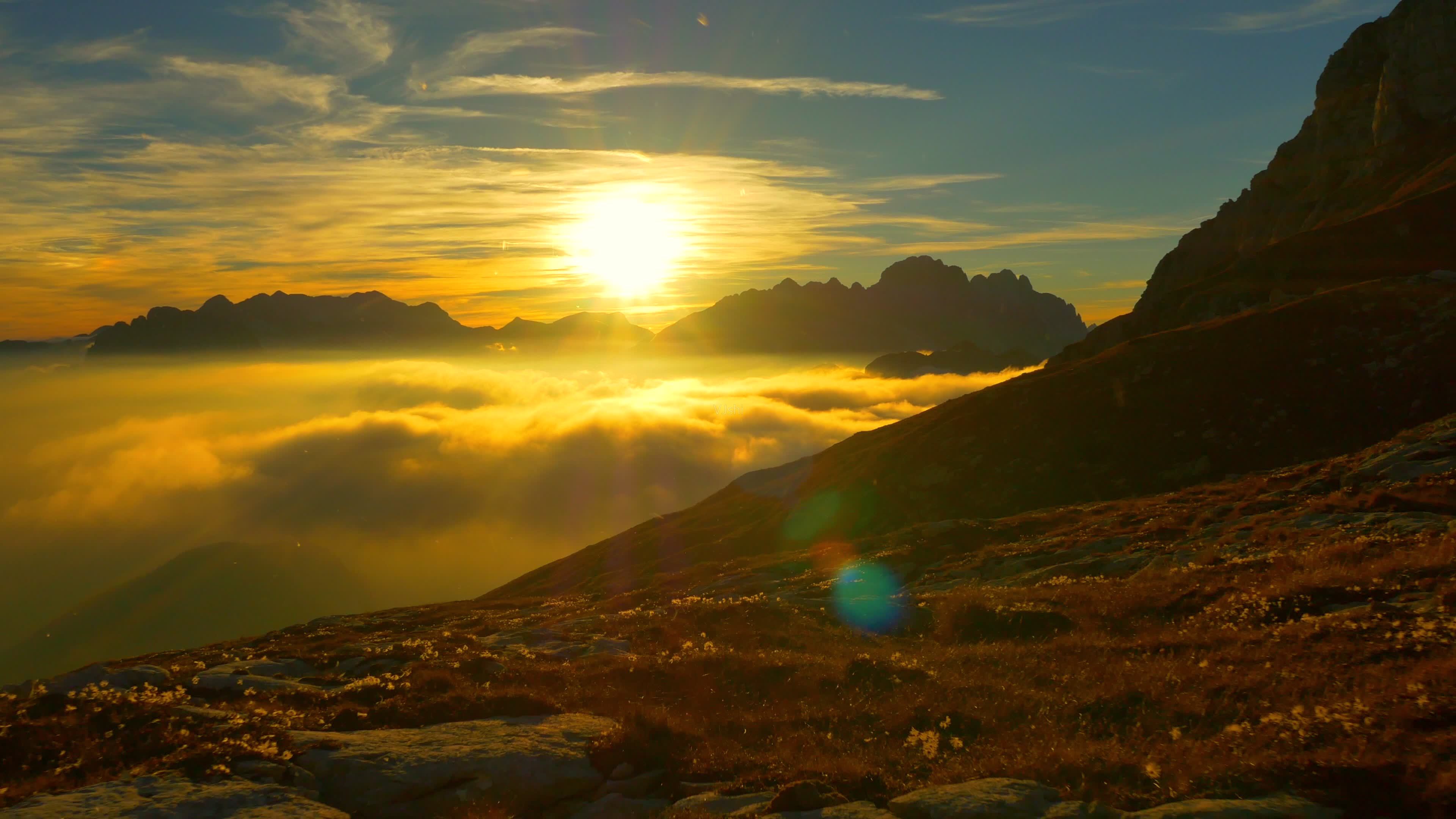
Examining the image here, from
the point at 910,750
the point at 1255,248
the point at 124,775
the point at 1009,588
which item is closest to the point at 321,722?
the point at 124,775

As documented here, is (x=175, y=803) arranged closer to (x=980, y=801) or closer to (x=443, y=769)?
(x=443, y=769)

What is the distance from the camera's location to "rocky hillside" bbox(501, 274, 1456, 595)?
6850cm

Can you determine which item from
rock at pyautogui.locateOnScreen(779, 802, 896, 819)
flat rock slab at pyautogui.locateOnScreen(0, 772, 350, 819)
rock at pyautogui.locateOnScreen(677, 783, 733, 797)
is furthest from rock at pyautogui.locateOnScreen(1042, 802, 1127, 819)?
flat rock slab at pyautogui.locateOnScreen(0, 772, 350, 819)

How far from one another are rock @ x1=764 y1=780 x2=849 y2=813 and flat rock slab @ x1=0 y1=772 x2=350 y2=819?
6.52 metres

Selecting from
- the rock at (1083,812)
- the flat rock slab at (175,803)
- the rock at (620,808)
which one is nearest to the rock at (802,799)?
the rock at (620,808)

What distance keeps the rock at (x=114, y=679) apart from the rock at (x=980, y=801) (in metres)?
19.1

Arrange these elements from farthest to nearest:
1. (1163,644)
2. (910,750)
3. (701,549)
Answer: (701,549) → (1163,644) → (910,750)

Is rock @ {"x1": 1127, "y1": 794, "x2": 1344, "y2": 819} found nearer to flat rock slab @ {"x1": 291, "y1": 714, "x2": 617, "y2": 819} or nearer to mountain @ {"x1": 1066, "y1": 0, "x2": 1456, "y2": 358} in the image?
flat rock slab @ {"x1": 291, "y1": 714, "x2": 617, "y2": 819}

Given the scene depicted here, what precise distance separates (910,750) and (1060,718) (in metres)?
2.97

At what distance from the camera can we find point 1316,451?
6662 cm

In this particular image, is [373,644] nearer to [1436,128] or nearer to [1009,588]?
[1009,588]

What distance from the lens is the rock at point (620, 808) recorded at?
12.7 metres

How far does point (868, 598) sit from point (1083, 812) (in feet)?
87.2

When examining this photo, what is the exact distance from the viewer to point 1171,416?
79.9m
